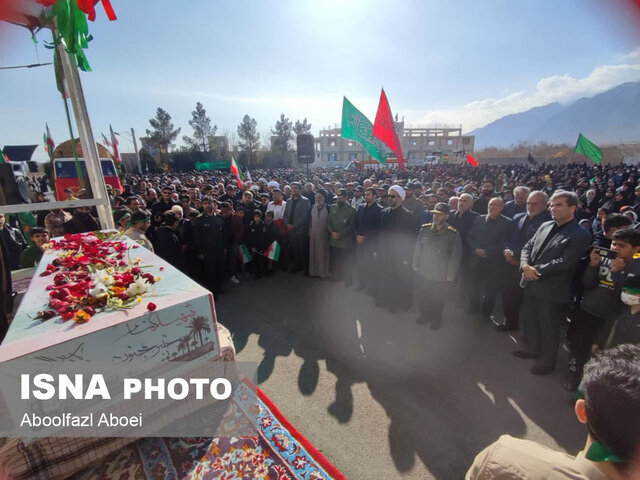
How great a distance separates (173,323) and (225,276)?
188 inches

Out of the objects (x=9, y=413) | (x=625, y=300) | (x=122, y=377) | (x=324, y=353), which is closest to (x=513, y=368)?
(x=625, y=300)

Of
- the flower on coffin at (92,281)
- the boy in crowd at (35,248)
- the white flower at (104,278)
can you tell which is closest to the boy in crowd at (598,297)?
the flower on coffin at (92,281)

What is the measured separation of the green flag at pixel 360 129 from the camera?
8125 mm

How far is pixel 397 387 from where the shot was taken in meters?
3.10

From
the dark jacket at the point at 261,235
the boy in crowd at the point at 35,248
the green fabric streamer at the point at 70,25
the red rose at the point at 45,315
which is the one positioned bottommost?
the dark jacket at the point at 261,235

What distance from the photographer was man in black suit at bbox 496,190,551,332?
12.3 ft

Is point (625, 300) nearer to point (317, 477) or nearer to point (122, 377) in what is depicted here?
point (317, 477)

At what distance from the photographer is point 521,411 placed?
2754mm

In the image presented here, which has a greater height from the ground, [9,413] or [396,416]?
[9,413]

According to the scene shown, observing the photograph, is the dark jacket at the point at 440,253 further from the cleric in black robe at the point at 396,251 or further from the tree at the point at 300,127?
the tree at the point at 300,127

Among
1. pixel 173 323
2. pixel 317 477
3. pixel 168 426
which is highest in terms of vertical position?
pixel 173 323

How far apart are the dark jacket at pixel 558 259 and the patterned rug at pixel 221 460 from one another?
2.75 metres

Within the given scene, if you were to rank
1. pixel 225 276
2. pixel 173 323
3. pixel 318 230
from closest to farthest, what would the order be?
A: pixel 173 323 → pixel 318 230 → pixel 225 276

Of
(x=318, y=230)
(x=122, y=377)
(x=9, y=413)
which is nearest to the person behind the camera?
(x=9, y=413)
